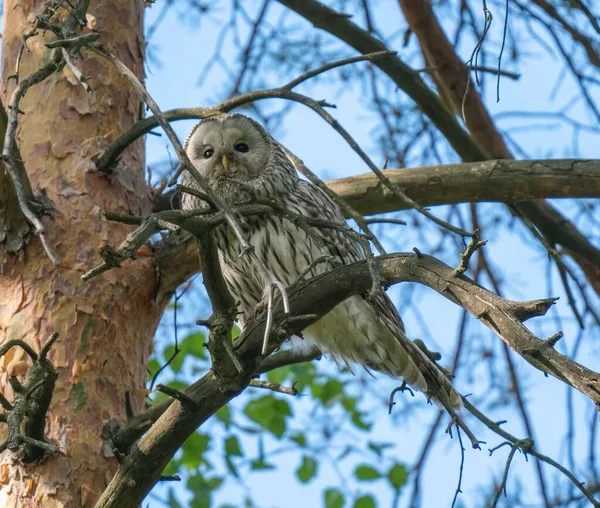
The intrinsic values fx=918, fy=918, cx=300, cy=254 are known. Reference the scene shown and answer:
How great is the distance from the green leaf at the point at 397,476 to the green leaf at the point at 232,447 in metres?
0.96

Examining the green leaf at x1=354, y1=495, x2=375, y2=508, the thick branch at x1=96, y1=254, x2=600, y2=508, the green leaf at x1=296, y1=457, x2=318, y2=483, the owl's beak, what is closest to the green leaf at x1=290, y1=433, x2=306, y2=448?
the green leaf at x1=296, y1=457, x2=318, y2=483

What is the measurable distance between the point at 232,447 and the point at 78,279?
1981 mm

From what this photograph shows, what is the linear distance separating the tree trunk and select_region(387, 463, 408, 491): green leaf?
238cm

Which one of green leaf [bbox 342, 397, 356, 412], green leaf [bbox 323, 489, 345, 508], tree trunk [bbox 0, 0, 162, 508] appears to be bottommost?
tree trunk [bbox 0, 0, 162, 508]

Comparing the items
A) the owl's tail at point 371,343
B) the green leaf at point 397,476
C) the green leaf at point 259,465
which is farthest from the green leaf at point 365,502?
the owl's tail at point 371,343

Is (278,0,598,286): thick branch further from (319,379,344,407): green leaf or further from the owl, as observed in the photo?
(319,379,344,407): green leaf

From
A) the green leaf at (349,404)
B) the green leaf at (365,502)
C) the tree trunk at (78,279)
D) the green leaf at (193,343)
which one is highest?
the green leaf at (349,404)

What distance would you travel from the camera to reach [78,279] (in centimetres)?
301

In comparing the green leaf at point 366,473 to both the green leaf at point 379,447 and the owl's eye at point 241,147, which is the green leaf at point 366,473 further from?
the owl's eye at point 241,147


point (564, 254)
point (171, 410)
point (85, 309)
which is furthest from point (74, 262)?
point (564, 254)

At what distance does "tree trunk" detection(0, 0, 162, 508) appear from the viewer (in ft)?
9.04

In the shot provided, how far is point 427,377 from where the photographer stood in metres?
3.26

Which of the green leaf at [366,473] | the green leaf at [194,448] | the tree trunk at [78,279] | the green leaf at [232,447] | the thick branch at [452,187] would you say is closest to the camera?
the tree trunk at [78,279]

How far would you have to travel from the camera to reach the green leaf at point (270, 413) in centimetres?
513
